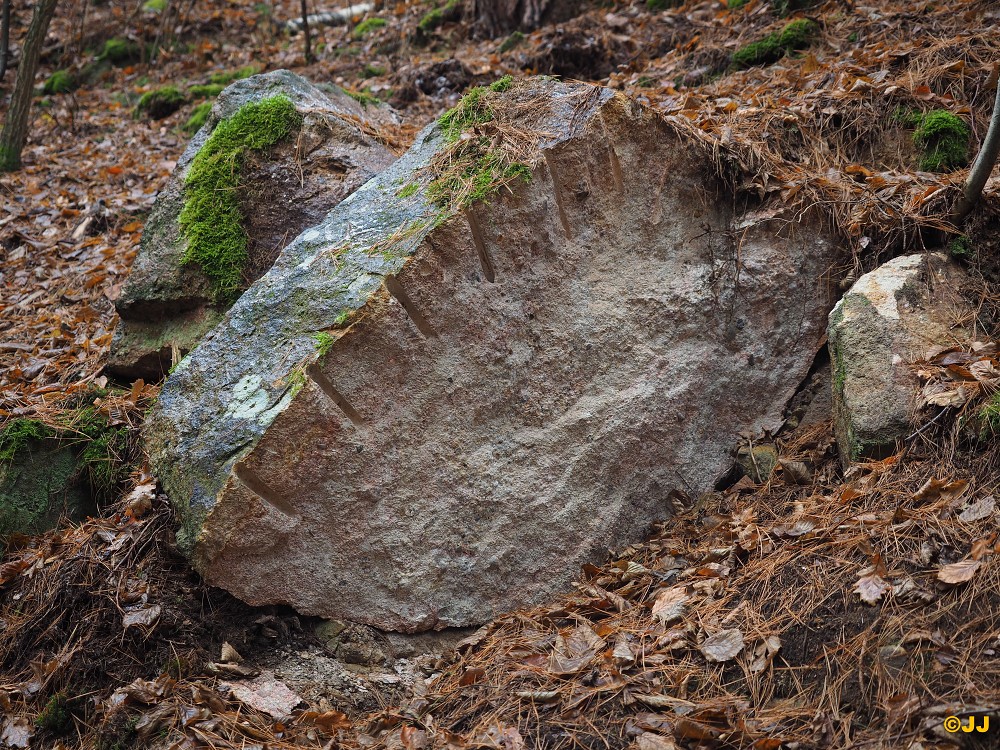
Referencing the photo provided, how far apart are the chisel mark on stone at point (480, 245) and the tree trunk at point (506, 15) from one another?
5656 mm

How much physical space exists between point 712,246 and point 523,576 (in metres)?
1.93

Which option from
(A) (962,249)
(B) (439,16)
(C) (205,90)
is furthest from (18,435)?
(B) (439,16)

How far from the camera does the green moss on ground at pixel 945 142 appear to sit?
406 cm

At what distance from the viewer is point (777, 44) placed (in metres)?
5.66

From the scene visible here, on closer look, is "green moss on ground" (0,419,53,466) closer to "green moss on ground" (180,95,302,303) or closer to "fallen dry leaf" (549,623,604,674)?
"green moss on ground" (180,95,302,303)

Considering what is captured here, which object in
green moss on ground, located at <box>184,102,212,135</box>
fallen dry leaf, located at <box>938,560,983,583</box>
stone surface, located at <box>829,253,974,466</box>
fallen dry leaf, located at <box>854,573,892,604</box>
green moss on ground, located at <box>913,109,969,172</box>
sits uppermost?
green moss on ground, located at <box>184,102,212,135</box>

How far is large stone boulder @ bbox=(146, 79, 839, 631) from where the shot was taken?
10.0 ft

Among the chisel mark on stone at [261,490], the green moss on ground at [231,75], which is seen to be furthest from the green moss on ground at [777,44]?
the green moss on ground at [231,75]

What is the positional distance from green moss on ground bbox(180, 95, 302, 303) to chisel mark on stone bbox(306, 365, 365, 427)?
1.47 m

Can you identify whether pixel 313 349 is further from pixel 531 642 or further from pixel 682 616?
pixel 682 616

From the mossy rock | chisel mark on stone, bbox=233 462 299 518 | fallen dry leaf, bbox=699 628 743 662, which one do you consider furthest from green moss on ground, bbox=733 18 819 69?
the mossy rock

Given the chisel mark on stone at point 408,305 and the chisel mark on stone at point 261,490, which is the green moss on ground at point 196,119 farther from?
the chisel mark on stone at point 261,490

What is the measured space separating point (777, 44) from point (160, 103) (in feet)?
21.7

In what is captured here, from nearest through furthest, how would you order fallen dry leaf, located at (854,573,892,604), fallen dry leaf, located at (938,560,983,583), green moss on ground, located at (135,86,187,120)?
fallen dry leaf, located at (938,560,983,583) < fallen dry leaf, located at (854,573,892,604) < green moss on ground, located at (135,86,187,120)
